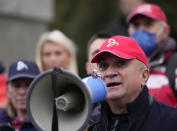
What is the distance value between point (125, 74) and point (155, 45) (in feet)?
3.99

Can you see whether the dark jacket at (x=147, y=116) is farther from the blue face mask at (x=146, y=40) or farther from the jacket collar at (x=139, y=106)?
the blue face mask at (x=146, y=40)

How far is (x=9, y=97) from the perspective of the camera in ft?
13.0

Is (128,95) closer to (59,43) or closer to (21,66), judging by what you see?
(21,66)

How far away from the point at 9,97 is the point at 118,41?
5.62 ft

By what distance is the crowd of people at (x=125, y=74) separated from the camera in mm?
2543

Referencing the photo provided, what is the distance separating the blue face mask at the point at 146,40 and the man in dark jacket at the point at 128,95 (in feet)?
3.27

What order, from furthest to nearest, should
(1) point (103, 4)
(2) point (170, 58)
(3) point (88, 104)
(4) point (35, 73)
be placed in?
1. (1) point (103, 4)
2. (4) point (35, 73)
3. (2) point (170, 58)
4. (3) point (88, 104)

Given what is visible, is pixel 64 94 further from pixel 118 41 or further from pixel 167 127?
pixel 167 127

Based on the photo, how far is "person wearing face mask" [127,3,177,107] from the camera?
134 inches

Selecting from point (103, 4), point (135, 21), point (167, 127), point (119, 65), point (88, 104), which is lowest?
point (167, 127)

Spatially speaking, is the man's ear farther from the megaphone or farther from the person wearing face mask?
the person wearing face mask

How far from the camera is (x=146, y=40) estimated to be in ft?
11.9

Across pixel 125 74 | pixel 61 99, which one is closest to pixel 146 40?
pixel 125 74

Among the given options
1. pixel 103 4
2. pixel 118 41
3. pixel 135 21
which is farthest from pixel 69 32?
pixel 118 41
